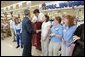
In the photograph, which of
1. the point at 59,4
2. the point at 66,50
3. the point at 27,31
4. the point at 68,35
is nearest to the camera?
the point at 68,35

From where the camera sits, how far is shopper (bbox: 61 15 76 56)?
427cm

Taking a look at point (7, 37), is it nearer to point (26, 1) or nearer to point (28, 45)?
point (26, 1)

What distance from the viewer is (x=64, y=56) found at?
460 cm

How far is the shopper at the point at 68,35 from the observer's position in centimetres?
427

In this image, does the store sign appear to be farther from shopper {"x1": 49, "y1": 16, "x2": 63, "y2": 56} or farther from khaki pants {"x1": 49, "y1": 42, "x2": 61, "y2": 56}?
khaki pants {"x1": 49, "y1": 42, "x2": 61, "y2": 56}

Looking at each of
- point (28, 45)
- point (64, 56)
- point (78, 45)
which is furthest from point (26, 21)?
point (78, 45)

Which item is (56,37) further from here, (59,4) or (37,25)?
(59,4)

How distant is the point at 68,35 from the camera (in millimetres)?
4340

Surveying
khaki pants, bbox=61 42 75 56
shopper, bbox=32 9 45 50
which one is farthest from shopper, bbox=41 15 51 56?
khaki pants, bbox=61 42 75 56

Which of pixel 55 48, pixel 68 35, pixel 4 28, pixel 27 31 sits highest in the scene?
pixel 68 35

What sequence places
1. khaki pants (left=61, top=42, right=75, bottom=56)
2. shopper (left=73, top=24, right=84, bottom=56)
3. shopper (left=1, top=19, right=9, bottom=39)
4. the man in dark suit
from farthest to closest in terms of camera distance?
shopper (left=1, top=19, right=9, bottom=39), the man in dark suit, khaki pants (left=61, top=42, right=75, bottom=56), shopper (left=73, top=24, right=84, bottom=56)

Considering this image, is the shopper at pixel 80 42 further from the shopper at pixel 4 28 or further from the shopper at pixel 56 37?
the shopper at pixel 4 28

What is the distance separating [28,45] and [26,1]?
6.13 m

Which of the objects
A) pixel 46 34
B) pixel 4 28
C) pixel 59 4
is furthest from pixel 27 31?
pixel 4 28
